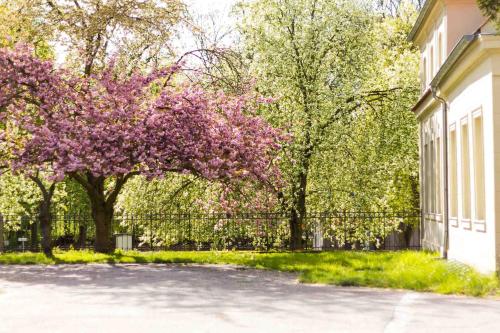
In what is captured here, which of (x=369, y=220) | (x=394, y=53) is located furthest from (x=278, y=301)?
(x=394, y=53)

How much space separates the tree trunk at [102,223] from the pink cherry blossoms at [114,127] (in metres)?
2.93

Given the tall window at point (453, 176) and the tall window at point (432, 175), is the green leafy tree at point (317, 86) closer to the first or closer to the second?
the tall window at point (432, 175)

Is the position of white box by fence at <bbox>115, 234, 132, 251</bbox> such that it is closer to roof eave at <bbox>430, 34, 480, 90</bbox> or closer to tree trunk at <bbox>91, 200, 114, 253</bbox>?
tree trunk at <bbox>91, 200, 114, 253</bbox>

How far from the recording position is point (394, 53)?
4416 cm

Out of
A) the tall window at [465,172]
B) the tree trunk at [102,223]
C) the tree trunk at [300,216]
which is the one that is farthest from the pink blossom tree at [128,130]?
the tree trunk at [300,216]

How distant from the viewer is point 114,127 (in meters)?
22.2

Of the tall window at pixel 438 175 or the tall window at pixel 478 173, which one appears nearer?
the tall window at pixel 478 173

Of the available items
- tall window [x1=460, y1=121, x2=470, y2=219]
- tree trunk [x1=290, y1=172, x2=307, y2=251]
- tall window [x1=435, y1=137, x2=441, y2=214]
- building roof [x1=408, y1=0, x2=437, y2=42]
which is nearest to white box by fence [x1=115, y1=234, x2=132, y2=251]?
tree trunk [x1=290, y1=172, x2=307, y2=251]

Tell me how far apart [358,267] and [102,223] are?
367 inches

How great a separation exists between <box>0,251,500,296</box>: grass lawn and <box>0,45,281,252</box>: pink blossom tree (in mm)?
2476

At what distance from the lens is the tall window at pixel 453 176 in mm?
21500

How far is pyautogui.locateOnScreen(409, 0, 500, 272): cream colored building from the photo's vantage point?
53.8 feet

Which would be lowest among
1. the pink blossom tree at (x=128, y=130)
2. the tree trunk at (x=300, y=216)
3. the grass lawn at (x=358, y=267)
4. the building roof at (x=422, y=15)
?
the grass lawn at (x=358, y=267)

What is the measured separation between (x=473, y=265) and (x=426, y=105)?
847 centimetres
